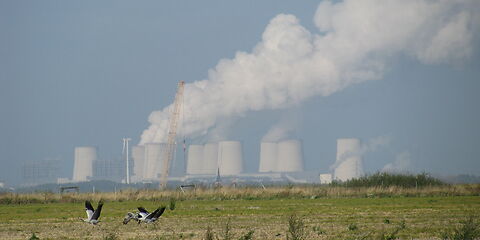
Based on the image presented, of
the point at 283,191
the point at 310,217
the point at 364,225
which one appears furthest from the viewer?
the point at 283,191

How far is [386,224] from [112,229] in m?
10.7

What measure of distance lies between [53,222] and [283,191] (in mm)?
34163

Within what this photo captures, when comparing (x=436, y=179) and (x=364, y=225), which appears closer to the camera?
(x=364, y=225)

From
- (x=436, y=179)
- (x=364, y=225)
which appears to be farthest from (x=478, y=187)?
(x=364, y=225)

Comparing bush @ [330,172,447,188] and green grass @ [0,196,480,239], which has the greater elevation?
bush @ [330,172,447,188]

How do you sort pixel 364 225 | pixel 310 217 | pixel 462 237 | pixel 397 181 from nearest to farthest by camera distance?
pixel 462 237, pixel 364 225, pixel 310 217, pixel 397 181

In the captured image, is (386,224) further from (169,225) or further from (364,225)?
(169,225)

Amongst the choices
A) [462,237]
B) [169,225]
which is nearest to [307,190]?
[169,225]

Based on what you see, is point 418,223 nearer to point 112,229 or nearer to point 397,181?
point 112,229

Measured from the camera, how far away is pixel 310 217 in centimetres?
3728

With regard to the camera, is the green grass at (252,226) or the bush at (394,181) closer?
the green grass at (252,226)

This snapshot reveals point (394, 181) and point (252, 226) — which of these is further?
point (394, 181)

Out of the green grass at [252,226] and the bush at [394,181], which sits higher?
the bush at [394,181]

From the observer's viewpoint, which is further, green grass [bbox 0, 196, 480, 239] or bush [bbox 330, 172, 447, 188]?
bush [bbox 330, 172, 447, 188]
